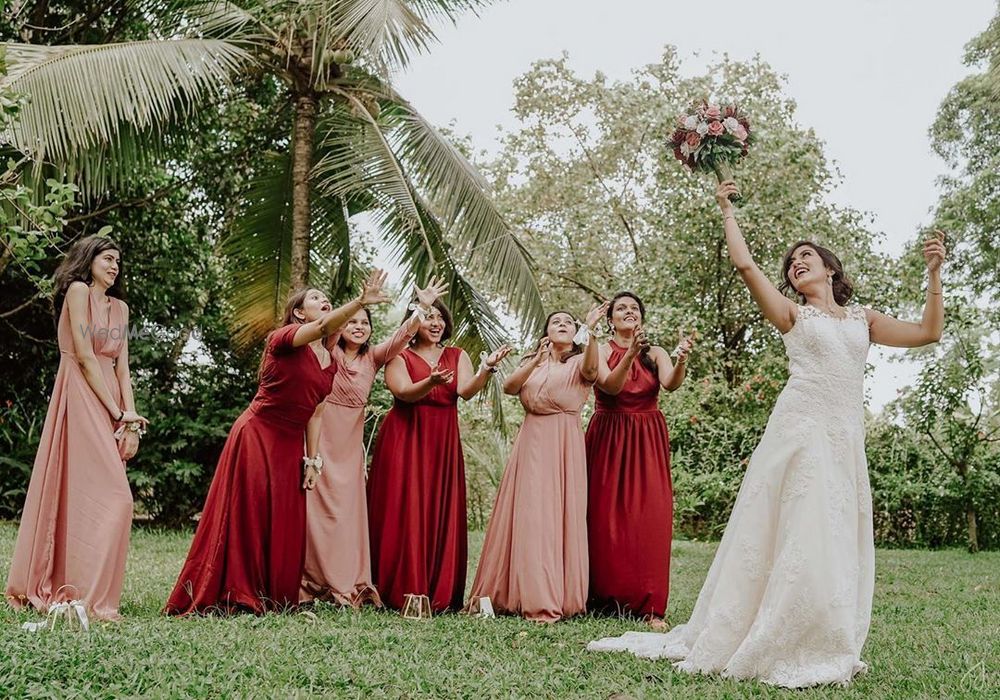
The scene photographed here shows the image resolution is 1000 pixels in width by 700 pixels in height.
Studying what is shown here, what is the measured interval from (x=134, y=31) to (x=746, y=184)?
8737mm

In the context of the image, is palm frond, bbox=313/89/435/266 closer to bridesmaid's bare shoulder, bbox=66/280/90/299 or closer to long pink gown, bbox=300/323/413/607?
long pink gown, bbox=300/323/413/607

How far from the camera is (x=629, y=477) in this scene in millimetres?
6801

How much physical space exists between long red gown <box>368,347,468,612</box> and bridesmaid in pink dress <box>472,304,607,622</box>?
0.25 metres

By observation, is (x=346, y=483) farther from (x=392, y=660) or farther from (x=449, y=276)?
(x=449, y=276)

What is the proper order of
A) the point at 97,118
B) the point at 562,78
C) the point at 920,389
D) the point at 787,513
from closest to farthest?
the point at 787,513 → the point at 97,118 → the point at 920,389 → the point at 562,78

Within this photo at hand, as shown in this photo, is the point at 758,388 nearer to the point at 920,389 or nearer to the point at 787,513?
the point at 920,389

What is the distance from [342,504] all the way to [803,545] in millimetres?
3161

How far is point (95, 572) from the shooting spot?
17.9 feet

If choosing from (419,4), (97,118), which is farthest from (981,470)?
(97,118)

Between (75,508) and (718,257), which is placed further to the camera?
(718,257)

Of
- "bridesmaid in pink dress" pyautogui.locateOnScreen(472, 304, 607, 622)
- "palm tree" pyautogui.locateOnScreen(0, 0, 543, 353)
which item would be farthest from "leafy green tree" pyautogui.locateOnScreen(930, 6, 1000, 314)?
"bridesmaid in pink dress" pyautogui.locateOnScreen(472, 304, 607, 622)

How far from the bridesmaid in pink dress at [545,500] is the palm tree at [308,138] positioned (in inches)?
120

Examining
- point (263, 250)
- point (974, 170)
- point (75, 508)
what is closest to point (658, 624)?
point (75, 508)

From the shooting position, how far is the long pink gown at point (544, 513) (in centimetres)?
643
